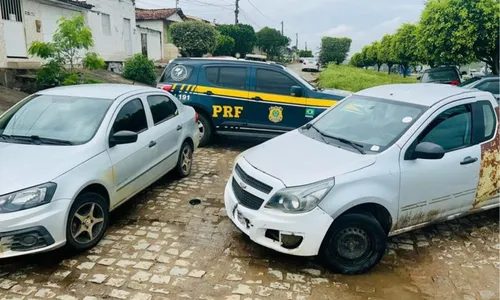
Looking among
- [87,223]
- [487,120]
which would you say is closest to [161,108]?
[87,223]

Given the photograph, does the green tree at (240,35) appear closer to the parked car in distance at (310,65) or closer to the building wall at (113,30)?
the parked car in distance at (310,65)

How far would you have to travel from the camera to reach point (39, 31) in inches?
566

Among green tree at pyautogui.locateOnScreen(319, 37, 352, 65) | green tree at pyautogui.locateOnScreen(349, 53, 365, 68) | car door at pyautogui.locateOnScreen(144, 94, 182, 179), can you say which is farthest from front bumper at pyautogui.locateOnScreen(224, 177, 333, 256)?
green tree at pyautogui.locateOnScreen(349, 53, 365, 68)

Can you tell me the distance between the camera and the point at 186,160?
20.3 feet

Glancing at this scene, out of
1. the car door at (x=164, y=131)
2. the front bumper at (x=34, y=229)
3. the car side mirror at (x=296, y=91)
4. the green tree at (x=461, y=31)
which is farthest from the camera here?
the green tree at (x=461, y=31)

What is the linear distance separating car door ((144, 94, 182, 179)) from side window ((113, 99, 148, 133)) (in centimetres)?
19

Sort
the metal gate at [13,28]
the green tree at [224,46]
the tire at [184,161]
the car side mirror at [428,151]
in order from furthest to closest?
the green tree at [224,46] < the metal gate at [13,28] < the tire at [184,161] < the car side mirror at [428,151]

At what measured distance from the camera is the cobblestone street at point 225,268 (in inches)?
129

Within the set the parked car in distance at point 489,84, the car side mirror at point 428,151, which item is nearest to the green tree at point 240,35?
the parked car in distance at point 489,84

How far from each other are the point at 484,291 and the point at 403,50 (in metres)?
27.5

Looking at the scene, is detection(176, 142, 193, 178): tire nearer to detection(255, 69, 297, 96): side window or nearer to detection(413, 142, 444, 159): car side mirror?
detection(255, 69, 297, 96): side window

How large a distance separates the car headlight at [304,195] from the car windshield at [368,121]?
2.37 feet

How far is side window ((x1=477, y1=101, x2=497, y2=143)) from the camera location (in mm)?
4133

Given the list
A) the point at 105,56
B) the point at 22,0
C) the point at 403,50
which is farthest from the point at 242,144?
the point at 403,50
